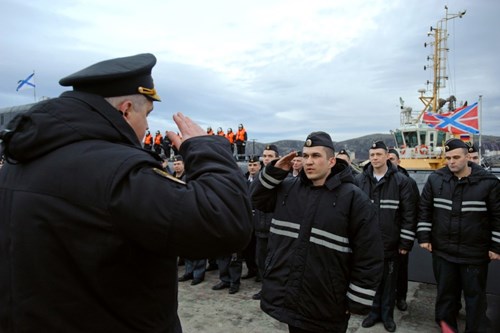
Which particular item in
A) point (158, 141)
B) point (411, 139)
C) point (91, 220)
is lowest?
point (91, 220)

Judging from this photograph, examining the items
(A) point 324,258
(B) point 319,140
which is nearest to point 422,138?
(B) point 319,140

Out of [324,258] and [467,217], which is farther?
[467,217]

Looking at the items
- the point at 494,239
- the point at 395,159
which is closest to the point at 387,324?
the point at 494,239

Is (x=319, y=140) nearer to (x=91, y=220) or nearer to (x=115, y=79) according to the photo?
(x=115, y=79)

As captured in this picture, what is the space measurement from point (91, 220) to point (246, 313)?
4.06 meters

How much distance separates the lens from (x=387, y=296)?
170 inches

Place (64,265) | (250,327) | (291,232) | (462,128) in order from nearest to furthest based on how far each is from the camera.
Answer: (64,265), (291,232), (250,327), (462,128)

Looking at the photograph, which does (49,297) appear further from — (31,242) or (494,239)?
(494,239)

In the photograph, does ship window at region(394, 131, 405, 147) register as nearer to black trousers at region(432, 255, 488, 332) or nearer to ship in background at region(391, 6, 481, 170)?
ship in background at region(391, 6, 481, 170)

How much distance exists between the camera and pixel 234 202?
3.86 ft

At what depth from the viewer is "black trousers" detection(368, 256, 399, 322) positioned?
434cm

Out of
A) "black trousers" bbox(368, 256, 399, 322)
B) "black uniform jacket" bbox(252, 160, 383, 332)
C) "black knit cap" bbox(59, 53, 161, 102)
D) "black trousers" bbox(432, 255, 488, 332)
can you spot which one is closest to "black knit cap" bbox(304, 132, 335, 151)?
"black uniform jacket" bbox(252, 160, 383, 332)

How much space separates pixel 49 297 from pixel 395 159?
20.1 feet

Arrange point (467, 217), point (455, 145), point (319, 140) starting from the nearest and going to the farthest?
point (319, 140)
point (467, 217)
point (455, 145)
